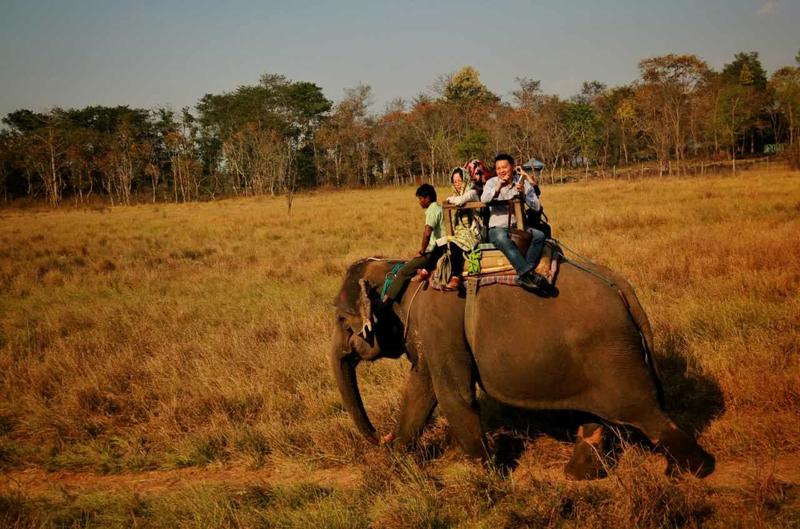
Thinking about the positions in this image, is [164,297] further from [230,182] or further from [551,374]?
[230,182]

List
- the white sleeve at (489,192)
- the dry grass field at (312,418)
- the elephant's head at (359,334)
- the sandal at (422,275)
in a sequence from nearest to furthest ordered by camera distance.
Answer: the dry grass field at (312,418)
the sandal at (422,275)
the white sleeve at (489,192)
the elephant's head at (359,334)

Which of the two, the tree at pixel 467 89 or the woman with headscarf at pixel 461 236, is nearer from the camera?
the woman with headscarf at pixel 461 236

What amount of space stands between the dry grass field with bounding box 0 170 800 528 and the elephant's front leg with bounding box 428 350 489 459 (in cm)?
27

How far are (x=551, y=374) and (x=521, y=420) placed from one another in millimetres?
1743

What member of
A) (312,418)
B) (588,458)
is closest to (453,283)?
(588,458)

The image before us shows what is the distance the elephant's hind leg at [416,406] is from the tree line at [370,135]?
167 ft

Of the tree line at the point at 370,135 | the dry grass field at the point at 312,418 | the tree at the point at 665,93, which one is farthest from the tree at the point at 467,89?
the dry grass field at the point at 312,418

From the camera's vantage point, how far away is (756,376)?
5508 millimetres

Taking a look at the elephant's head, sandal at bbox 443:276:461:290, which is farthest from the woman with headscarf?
the elephant's head

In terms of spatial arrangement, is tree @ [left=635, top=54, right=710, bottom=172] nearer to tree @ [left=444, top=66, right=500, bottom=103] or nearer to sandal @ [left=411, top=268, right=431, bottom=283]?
tree @ [left=444, top=66, right=500, bottom=103]

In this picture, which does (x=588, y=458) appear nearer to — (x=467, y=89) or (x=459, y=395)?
(x=459, y=395)

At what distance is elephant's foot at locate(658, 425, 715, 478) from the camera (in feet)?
13.3

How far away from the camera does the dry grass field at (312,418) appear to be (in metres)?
4.14

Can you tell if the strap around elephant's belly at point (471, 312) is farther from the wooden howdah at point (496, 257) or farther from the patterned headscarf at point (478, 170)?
the patterned headscarf at point (478, 170)
